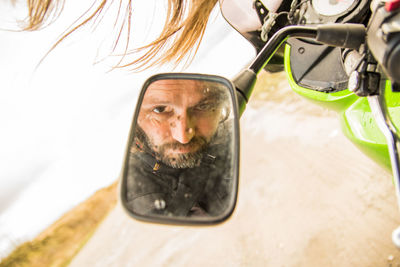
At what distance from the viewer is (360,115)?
113 cm

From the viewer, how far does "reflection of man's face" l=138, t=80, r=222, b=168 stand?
2.36 ft

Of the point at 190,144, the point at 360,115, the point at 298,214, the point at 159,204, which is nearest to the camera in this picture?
the point at 159,204

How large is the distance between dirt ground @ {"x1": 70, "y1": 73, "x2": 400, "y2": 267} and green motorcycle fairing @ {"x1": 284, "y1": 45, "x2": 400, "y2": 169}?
1.20 meters

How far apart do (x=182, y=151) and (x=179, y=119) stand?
114mm

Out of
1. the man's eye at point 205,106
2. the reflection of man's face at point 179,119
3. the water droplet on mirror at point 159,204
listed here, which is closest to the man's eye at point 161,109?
the reflection of man's face at point 179,119

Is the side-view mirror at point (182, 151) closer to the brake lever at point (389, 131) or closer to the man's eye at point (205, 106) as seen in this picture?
the man's eye at point (205, 106)

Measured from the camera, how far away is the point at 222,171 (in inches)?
26.2

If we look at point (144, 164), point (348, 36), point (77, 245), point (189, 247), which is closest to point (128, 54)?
point (144, 164)

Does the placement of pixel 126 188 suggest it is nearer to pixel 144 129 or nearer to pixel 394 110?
pixel 144 129

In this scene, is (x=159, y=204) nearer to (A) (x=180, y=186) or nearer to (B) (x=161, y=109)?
(A) (x=180, y=186)

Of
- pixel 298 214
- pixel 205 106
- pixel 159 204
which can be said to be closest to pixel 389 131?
pixel 205 106

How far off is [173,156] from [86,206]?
38.9 feet

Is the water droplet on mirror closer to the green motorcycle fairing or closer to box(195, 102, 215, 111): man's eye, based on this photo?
box(195, 102, 215, 111): man's eye

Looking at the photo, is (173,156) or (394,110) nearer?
(173,156)
